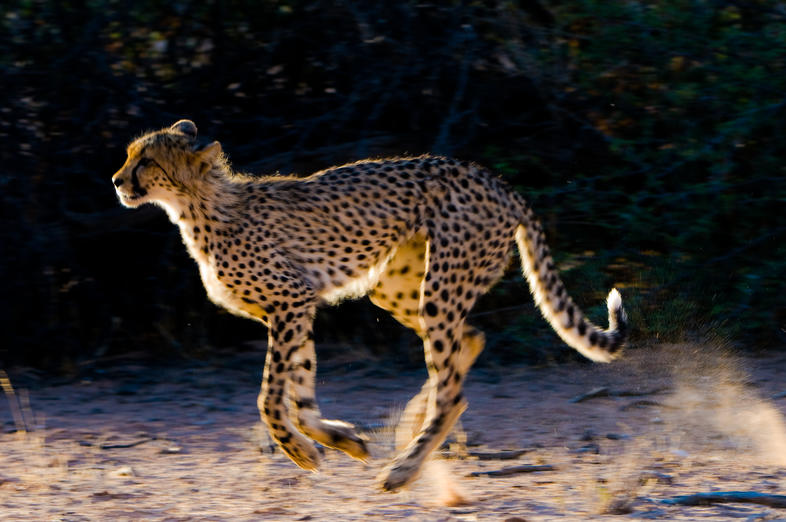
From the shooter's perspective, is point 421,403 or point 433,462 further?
point 421,403

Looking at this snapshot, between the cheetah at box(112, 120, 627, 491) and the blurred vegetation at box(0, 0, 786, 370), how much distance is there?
4.30 feet

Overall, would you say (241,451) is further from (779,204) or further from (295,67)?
(779,204)

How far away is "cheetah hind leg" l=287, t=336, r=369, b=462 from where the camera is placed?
392cm

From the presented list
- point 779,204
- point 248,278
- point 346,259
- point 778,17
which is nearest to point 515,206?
point 346,259

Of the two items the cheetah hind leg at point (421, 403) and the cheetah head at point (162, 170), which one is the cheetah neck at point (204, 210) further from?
the cheetah hind leg at point (421, 403)

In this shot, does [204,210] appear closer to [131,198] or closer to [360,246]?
[131,198]

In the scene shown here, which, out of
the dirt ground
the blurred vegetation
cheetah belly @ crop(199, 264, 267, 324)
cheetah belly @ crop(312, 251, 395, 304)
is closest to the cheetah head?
cheetah belly @ crop(199, 264, 267, 324)

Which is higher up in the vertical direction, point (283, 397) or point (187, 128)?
point (187, 128)

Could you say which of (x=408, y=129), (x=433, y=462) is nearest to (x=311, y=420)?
(x=433, y=462)

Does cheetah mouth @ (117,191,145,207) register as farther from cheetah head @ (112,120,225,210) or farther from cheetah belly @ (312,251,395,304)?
cheetah belly @ (312,251,395,304)

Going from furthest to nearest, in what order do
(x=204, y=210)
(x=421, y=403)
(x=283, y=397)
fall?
1. (x=421, y=403)
2. (x=204, y=210)
3. (x=283, y=397)

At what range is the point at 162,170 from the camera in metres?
4.27

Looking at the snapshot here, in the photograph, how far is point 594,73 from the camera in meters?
5.79

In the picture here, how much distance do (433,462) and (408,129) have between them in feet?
7.98
